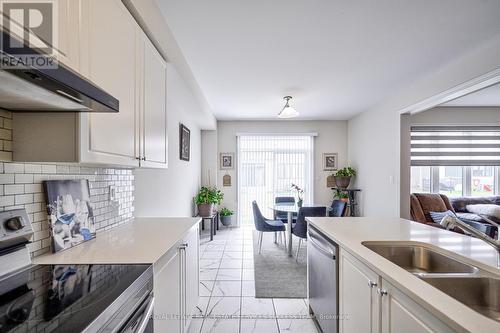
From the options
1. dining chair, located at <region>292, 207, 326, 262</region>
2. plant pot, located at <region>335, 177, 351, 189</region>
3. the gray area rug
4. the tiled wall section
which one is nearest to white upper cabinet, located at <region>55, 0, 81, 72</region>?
the tiled wall section

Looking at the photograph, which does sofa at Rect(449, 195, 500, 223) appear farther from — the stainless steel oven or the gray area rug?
the stainless steel oven

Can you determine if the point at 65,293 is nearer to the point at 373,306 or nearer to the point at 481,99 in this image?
the point at 373,306

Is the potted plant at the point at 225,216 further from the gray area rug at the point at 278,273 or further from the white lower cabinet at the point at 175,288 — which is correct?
the white lower cabinet at the point at 175,288

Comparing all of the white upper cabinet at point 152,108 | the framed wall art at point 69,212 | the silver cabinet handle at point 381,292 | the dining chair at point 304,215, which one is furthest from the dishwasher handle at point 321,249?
the framed wall art at point 69,212

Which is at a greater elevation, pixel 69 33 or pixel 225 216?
pixel 69 33

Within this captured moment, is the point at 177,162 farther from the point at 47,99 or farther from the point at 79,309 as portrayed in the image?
the point at 79,309

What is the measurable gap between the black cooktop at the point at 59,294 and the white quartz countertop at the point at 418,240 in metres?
1.01

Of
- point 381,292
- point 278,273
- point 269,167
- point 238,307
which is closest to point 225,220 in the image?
point 269,167

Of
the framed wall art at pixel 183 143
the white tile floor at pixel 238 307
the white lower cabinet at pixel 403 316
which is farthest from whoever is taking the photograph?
the framed wall art at pixel 183 143

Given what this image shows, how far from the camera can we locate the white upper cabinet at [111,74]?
1020 millimetres

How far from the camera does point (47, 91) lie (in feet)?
2.58

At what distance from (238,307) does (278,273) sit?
873 millimetres

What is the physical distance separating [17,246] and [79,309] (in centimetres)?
54

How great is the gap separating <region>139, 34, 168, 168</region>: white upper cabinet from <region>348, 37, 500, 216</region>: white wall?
305 cm
